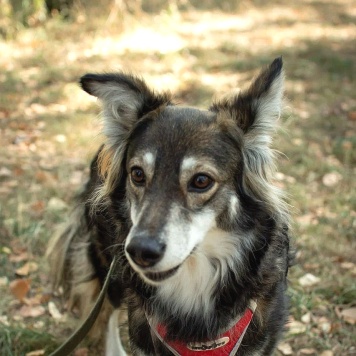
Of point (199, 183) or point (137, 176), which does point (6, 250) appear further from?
point (199, 183)

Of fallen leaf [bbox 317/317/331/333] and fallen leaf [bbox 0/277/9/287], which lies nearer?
fallen leaf [bbox 317/317/331/333]

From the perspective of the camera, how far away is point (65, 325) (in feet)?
12.8

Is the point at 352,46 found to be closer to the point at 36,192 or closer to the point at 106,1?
the point at 106,1

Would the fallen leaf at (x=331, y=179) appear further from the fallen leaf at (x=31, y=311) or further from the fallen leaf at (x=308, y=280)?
the fallen leaf at (x=31, y=311)

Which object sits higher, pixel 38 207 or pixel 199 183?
pixel 199 183

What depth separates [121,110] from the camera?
2.83m

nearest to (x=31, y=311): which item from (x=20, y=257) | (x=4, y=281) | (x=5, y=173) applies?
(x=4, y=281)

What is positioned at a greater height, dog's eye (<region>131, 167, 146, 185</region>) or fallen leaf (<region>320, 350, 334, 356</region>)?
dog's eye (<region>131, 167, 146, 185</region>)

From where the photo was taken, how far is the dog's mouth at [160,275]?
7.68 ft

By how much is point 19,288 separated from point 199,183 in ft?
7.25

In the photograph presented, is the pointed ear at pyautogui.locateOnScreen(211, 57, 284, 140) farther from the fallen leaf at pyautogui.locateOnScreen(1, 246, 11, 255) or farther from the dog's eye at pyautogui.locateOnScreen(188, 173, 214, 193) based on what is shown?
the fallen leaf at pyautogui.locateOnScreen(1, 246, 11, 255)

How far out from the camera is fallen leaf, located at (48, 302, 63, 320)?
3959 millimetres

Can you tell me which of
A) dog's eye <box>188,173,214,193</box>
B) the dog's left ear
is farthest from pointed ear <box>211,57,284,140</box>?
dog's eye <box>188,173,214,193</box>

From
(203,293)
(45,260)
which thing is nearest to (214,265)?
(203,293)
